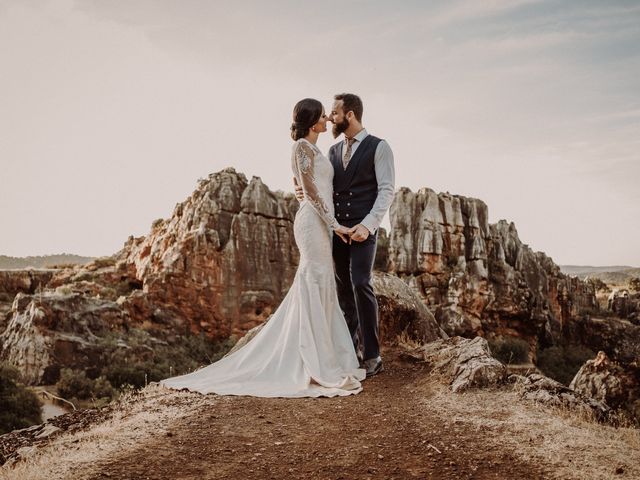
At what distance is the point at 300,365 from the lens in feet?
20.2

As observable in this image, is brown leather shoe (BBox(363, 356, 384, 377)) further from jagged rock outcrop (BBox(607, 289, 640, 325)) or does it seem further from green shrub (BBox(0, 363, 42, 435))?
jagged rock outcrop (BBox(607, 289, 640, 325))

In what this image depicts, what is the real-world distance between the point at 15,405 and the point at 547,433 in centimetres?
2206

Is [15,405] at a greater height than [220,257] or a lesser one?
lesser

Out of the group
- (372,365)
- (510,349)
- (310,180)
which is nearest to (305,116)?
(310,180)

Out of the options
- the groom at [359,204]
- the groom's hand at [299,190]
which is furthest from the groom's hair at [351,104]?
the groom's hand at [299,190]

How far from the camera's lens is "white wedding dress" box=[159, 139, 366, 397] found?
610cm

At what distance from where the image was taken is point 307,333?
6.26 metres

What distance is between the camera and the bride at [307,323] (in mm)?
6164

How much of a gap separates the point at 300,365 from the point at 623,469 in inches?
134

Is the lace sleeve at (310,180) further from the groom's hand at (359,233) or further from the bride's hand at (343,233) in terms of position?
the groom's hand at (359,233)

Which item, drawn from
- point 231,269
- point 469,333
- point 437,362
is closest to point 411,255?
point 469,333

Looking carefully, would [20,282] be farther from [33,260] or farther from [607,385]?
[33,260]

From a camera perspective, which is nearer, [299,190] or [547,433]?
[547,433]

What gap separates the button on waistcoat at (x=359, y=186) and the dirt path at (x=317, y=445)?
2112mm
